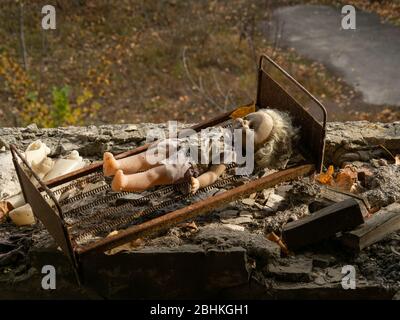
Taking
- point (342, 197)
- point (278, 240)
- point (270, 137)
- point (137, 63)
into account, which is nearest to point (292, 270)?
point (278, 240)

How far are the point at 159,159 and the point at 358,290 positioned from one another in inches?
72.5

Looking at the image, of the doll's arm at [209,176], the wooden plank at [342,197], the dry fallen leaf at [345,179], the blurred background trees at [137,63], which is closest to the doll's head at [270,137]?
the doll's arm at [209,176]

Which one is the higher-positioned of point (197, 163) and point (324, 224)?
point (197, 163)

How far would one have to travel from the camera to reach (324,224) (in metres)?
4.62

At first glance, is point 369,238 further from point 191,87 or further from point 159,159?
point 191,87

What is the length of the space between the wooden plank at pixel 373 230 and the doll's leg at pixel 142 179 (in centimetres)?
147

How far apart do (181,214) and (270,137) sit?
1.06 metres

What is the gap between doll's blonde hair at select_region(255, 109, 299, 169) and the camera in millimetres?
4926

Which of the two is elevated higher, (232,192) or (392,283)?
(232,192)

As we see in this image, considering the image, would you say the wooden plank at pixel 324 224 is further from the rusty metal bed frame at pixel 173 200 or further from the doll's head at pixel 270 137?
the doll's head at pixel 270 137

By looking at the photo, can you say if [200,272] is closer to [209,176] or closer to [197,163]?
[209,176]

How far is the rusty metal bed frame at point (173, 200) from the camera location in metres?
4.23

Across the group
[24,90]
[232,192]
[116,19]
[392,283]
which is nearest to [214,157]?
[232,192]

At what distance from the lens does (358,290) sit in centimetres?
441
